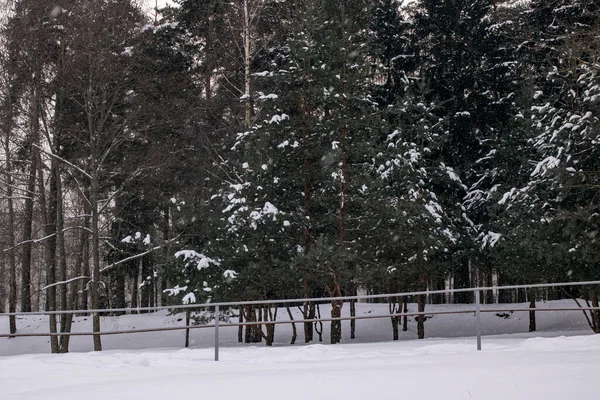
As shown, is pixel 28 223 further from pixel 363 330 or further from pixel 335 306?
pixel 363 330

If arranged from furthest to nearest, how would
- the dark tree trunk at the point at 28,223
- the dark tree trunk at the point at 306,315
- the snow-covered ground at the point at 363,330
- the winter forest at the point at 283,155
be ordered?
1. the snow-covered ground at the point at 363,330
2. the dark tree trunk at the point at 28,223
3. the dark tree trunk at the point at 306,315
4. the winter forest at the point at 283,155

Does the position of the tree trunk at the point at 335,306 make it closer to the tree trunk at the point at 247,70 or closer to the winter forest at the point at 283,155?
the winter forest at the point at 283,155

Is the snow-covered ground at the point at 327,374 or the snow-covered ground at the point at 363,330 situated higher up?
the snow-covered ground at the point at 327,374

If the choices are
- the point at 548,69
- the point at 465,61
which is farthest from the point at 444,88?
the point at 548,69

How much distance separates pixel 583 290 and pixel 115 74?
15900 millimetres

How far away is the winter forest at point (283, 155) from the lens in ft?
59.8

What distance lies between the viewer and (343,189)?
1895 centimetres

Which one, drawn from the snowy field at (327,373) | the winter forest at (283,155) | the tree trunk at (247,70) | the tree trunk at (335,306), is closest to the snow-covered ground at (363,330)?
the winter forest at (283,155)

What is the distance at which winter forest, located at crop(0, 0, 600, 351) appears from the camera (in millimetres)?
18234

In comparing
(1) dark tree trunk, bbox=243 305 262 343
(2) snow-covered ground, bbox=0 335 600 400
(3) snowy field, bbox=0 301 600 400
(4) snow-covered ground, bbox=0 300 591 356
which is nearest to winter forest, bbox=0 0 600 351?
(1) dark tree trunk, bbox=243 305 262 343

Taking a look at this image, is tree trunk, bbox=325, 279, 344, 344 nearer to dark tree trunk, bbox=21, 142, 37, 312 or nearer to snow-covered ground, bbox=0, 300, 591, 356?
snow-covered ground, bbox=0, 300, 591, 356

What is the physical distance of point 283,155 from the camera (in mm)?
19250

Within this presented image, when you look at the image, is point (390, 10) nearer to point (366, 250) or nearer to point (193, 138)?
point (193, 138)

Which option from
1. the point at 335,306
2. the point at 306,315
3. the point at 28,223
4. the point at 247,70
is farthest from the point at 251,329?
the point at 28,223
